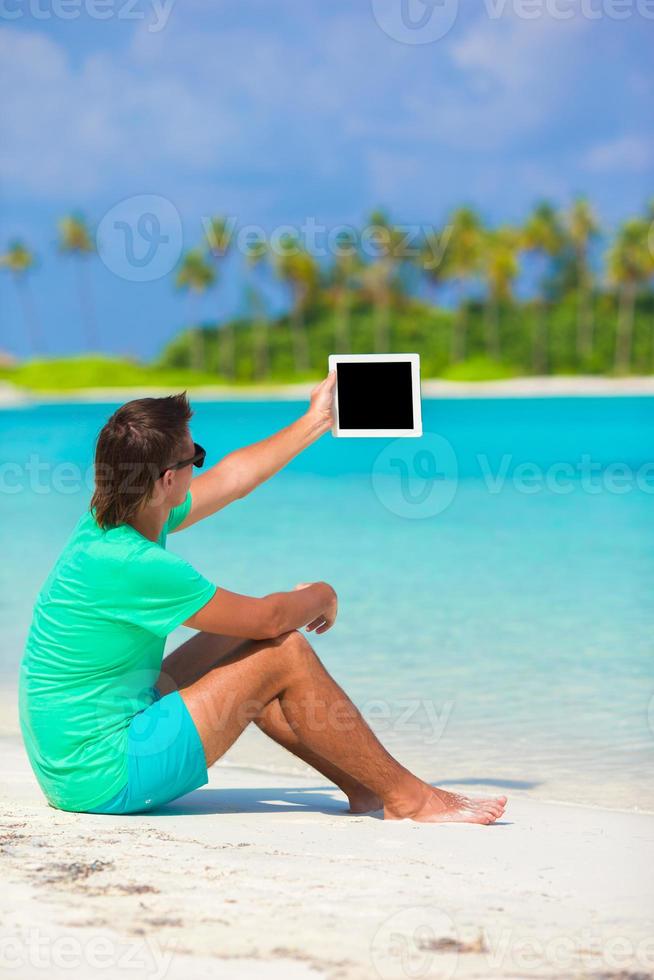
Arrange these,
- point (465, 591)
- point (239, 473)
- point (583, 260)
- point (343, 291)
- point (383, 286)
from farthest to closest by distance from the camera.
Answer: point (383, 286)
point (343, 291)
point (583, 260)
point (465, 591)
point (239, 473)

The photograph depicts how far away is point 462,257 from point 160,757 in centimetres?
5696

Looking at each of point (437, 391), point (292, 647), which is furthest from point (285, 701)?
point (437, 391)

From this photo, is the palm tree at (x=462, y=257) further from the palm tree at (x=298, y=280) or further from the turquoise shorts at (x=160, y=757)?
the turquoise shorts at (x=160, y=757)

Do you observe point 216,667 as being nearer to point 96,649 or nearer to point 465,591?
point 96,649

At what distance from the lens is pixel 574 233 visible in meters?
59.0

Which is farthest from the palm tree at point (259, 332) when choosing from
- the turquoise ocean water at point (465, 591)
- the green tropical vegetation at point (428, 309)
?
the turquoise ocean water at point (465, 591)

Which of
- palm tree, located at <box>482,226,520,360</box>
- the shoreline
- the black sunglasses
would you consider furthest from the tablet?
palm tree, located at <box>482,226,520,360</box>

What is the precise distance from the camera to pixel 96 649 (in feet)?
10.9

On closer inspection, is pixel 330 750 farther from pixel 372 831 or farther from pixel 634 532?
pixel 634 532

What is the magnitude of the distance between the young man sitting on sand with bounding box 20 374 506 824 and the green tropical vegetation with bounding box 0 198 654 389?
53.2 metres

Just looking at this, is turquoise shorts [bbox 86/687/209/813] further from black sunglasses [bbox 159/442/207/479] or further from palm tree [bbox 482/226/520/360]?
palm tree [bbox 482/226/520/360]

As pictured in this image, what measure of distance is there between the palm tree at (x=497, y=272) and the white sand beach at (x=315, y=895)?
55771mm

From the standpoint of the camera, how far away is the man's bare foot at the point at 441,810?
3.61 metres

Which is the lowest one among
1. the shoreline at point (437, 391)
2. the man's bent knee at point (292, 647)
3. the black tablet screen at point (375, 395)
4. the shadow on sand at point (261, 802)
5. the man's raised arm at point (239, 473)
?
the shoreline at point (437, 391)
